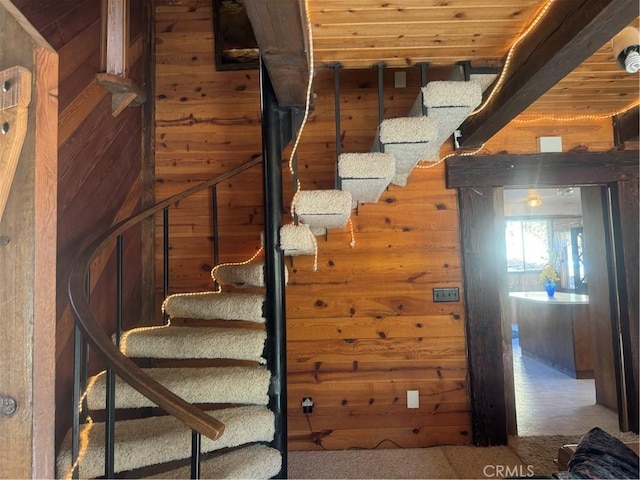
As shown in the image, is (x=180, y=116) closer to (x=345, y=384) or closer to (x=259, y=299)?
(x=259, y=299)

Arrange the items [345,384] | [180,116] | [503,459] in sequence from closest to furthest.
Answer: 1. [503,459]
2. [345,384]
3. [180,116]

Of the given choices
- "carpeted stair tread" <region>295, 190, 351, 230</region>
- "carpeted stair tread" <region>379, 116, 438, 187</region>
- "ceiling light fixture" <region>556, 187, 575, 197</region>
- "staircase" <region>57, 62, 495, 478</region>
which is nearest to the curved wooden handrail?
"staircase" <region>57, 62, 495, 478</region>

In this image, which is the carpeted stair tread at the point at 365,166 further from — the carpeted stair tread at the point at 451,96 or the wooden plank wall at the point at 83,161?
the wooden plank wall at the point at 83,161

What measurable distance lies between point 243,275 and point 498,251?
1.91 m

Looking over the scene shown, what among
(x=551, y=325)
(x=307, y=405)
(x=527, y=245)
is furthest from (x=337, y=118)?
(x=527, y=245)

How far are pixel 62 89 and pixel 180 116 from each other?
1171 mm

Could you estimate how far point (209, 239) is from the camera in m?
3.16

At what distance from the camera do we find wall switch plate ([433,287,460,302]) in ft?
9.93

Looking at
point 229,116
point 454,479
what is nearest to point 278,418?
point 454,479

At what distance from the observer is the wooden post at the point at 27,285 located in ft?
2.82

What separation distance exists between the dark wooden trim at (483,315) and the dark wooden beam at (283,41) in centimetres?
163

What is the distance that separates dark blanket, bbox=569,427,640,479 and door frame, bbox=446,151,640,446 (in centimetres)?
156

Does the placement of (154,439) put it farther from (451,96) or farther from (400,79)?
(400,79)

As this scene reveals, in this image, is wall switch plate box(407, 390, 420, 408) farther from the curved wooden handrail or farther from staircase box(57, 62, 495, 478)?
the curved wooden handrail
